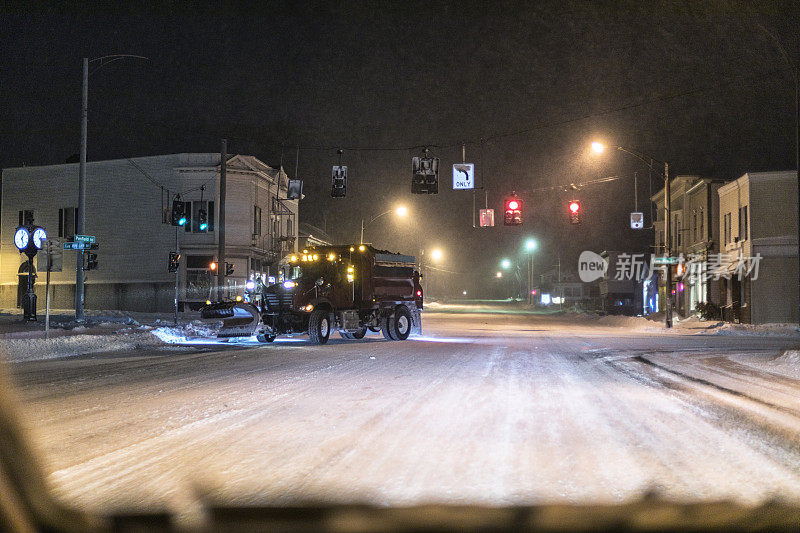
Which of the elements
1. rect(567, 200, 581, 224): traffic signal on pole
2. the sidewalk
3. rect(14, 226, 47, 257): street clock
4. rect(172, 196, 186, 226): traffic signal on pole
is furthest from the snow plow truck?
rect(567, 200, 581, 224): traffic signal on pole

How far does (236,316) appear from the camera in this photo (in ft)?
79.6

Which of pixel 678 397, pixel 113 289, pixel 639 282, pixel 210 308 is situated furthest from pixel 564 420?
pixel 639 282

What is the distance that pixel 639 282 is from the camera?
76.8 metres

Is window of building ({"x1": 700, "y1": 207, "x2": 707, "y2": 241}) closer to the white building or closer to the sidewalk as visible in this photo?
the white building

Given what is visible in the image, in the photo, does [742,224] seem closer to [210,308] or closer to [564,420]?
[210,308]

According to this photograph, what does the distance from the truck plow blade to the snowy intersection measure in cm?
878

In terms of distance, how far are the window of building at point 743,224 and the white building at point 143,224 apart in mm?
31886

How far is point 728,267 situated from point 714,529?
43.2 m

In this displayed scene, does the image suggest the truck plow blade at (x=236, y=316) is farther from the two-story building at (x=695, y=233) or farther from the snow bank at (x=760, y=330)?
the two-story building at (x=695, y=233)

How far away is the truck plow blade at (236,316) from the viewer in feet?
78.7

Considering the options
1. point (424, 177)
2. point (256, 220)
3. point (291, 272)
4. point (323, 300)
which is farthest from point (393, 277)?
point (256, 220)

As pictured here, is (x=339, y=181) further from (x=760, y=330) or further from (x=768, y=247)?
(x=768, y=247)

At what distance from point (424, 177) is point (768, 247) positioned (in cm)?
2063

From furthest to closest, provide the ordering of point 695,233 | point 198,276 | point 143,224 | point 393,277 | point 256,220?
point 256,220 → point 695,233 → point 143,224 → point 198,276 → point 393,277
